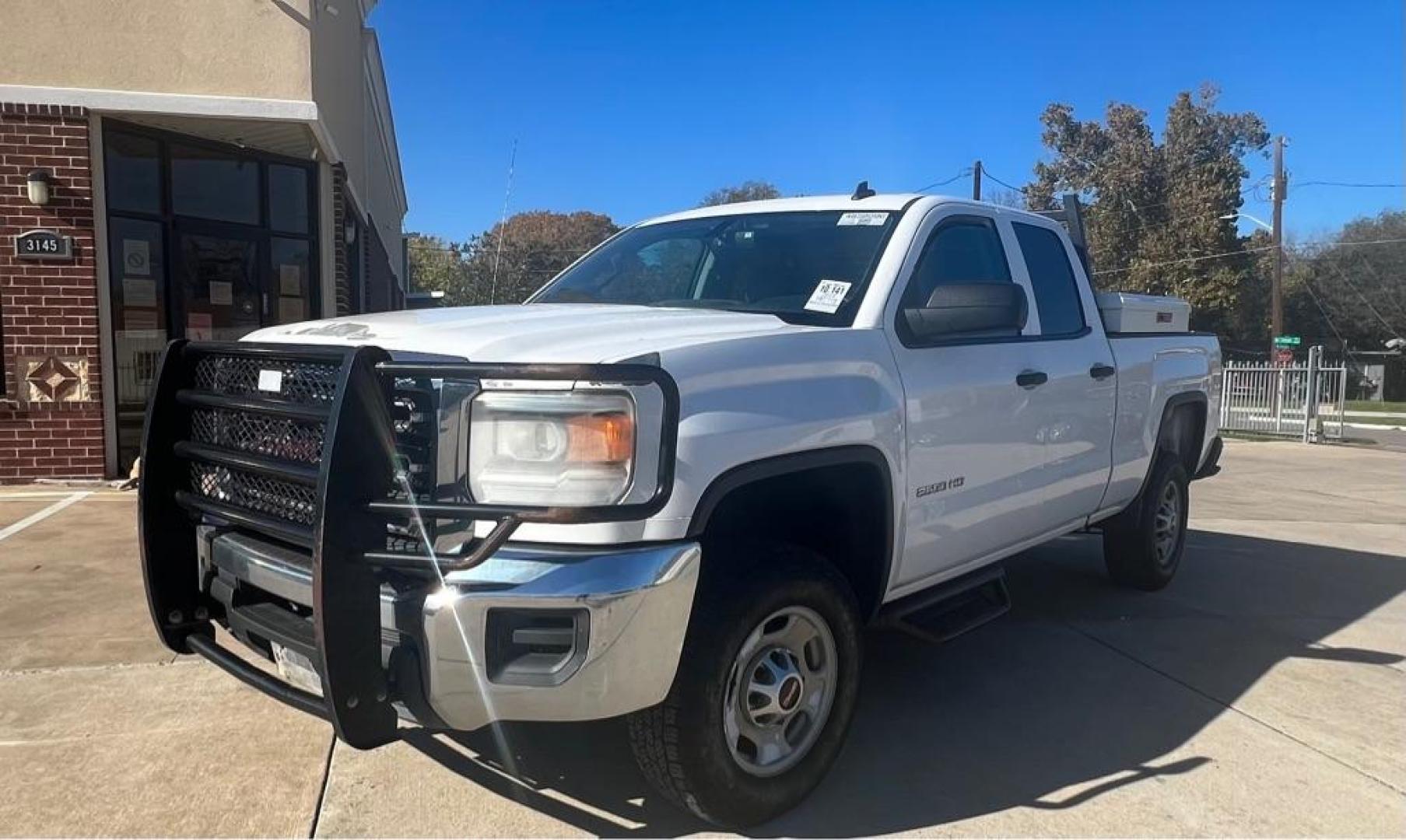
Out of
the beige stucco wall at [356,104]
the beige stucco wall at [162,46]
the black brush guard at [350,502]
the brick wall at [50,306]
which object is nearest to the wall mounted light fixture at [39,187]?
the brick wall at [50,306]

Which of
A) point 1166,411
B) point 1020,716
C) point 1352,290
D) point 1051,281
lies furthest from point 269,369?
point 1352,290

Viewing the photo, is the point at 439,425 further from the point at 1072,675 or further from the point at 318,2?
the point at 318,2

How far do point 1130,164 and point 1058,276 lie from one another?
38647 mm

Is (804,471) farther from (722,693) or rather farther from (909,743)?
(909,743)

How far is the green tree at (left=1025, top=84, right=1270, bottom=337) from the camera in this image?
1471 inches

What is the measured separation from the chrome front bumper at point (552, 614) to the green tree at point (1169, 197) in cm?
3842

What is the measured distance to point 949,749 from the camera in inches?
147

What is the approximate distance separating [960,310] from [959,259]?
0.73 m

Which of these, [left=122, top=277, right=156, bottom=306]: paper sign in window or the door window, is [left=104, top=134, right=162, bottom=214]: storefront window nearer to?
the door window

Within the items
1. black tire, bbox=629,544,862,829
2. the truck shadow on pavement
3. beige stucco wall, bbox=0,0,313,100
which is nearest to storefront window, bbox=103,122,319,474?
beige stucco wall, bbox=0,0,313,100

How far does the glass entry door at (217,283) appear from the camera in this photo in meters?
9.48

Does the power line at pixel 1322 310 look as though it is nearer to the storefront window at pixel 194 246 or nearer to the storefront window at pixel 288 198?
the storefront window at pixel 288 198

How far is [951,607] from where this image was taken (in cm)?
400

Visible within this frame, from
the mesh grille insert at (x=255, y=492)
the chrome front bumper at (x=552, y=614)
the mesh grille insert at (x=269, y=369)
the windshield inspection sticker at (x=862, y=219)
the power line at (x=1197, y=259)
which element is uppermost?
the power line at (x=1197, y=259)
